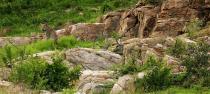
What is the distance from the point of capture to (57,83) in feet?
61.2

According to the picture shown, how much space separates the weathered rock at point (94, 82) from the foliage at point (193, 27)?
6254 mm

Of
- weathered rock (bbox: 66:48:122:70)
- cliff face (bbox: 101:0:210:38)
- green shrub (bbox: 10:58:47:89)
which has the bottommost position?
weathered rock (bbox: 66:48:122:70)

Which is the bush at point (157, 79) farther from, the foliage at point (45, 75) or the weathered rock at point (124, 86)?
the foliage at point (45, 75)

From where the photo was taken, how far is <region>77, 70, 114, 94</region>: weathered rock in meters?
18.0

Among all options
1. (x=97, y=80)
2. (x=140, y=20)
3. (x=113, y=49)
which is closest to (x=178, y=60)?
(x=97, y=80)

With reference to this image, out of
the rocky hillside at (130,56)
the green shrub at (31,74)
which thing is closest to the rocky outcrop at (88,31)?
the rocky hillside at (130,56)

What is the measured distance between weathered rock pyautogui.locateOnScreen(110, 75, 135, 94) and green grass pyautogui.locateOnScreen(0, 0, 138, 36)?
2372 cm

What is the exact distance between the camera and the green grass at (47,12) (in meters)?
44.2

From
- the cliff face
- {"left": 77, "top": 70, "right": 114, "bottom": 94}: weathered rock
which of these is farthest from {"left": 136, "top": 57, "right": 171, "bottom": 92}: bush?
the cliff face

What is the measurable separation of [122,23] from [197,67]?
15595 mm

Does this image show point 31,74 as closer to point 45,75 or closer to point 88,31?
point 45,75

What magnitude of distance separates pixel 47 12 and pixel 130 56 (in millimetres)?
26228

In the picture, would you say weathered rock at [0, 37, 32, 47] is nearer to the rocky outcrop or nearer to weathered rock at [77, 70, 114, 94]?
the rocky outcrop

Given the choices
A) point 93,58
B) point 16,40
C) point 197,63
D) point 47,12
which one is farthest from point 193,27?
point 47,12
